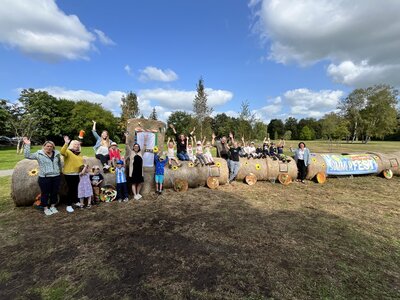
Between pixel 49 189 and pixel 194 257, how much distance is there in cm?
456

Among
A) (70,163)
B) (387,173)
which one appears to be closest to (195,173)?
(70,163)

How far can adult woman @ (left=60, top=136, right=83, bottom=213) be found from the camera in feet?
23.5

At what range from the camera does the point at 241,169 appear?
11055 mm

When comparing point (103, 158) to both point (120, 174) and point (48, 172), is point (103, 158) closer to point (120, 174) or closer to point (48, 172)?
point (120, 174)

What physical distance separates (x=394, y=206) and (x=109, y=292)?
8350 mm

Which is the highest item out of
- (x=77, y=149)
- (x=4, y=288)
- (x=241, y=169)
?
(x=77, y=149)

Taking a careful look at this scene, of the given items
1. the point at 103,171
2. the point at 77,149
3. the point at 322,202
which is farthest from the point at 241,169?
the point at 77,149

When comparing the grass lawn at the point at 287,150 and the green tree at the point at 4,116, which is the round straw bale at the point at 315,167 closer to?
the grass lawn at the point at 287,150

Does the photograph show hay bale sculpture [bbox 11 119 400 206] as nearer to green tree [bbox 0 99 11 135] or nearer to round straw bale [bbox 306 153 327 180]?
round straw bale [bbox 306 153 327 180]

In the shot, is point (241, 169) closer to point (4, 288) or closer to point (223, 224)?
point (223, 224)

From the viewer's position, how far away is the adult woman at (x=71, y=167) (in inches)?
283

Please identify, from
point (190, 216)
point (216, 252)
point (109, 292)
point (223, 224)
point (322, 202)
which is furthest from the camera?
point (322, 202)

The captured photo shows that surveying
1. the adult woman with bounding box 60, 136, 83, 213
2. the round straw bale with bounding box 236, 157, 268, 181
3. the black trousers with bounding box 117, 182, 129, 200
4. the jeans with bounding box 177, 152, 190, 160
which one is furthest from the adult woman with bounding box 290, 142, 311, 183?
the adult woman with bounding box 60, 136, 83, 213

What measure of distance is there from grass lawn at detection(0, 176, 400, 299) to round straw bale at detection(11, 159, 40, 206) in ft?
0.89
